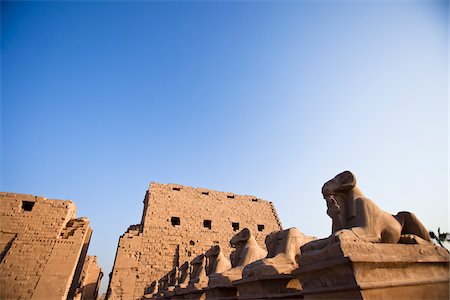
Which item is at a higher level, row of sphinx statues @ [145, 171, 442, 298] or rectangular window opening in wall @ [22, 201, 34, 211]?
rectangular window opening in wall @ [22, 201, 34, 211]

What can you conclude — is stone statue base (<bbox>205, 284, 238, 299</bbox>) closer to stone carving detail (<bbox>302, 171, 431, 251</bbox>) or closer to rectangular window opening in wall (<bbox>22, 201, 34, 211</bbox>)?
stone carving detail (<bbox>302, 171, 431, 251</bbox>)

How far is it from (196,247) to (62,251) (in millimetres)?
6068

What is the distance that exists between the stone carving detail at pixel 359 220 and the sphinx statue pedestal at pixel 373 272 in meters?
0.12

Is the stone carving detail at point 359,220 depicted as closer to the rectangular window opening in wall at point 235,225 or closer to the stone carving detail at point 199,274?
the stone carving detail at point 199,274

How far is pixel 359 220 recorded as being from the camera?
2.29 meters

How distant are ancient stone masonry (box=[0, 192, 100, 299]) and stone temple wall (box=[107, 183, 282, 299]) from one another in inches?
73.2

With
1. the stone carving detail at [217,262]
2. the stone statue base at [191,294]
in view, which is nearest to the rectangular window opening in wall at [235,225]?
the stone statue base at [191,294]

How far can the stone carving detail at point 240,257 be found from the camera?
3.58m

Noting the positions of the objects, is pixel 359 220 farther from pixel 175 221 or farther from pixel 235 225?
pixel 235 225

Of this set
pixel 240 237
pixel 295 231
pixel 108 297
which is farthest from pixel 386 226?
pixel 108 297

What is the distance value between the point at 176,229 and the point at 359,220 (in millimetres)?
12309

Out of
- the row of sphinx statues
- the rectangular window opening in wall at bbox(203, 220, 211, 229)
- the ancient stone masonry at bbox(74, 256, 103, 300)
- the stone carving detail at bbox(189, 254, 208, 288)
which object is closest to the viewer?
the row of sphinx statues

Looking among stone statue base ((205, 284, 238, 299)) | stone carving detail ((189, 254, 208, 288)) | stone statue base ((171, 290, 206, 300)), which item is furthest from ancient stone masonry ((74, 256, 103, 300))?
stone statue base ((205, 284, 238, 299))

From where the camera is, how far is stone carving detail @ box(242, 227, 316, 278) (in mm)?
2604
